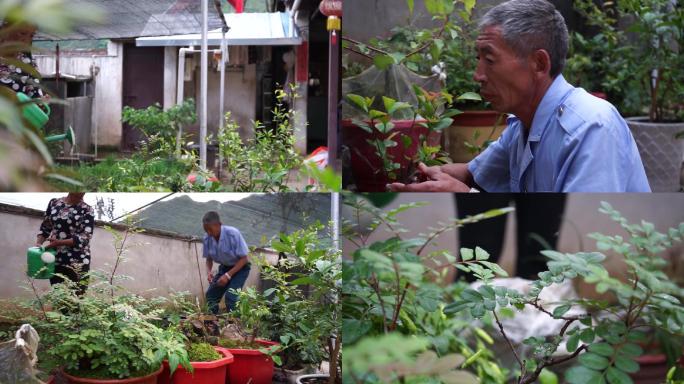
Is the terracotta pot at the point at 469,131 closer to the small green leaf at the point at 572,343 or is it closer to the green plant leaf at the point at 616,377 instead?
the small green leaf at the point at 572,343

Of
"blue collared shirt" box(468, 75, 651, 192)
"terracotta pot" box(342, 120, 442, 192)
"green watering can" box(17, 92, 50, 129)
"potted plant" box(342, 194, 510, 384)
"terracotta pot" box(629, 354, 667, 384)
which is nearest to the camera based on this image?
"green watering can" box(17, 92, 50, 129)

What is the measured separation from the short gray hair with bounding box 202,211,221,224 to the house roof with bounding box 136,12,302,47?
1.37 feet

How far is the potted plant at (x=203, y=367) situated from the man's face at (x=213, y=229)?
0.28 metres

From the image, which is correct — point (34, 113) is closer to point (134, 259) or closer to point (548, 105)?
point (134, 259)

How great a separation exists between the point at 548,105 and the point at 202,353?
103 centimetres

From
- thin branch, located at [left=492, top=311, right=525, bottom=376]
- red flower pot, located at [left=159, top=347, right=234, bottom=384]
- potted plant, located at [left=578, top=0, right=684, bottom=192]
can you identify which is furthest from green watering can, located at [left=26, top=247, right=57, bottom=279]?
potted plant, located at [left=578, top=0, right=684, bottom=192]

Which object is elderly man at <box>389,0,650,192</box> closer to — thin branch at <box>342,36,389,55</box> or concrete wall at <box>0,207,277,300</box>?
thin branch at <box>342,36,389,55</box>

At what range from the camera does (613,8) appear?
6.40ft

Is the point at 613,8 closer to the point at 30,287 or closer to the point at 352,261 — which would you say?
the point at 352,261

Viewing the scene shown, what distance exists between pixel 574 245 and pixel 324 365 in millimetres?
→ 688

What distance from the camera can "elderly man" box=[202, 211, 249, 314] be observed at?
2059mm

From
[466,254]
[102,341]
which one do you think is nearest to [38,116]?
[102,341]

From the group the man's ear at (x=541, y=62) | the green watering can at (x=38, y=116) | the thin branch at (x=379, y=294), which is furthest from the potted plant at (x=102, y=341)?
the man's ear at (x=541, y=62)

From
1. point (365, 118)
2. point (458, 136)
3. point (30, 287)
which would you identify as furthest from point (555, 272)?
point (30, 287)
